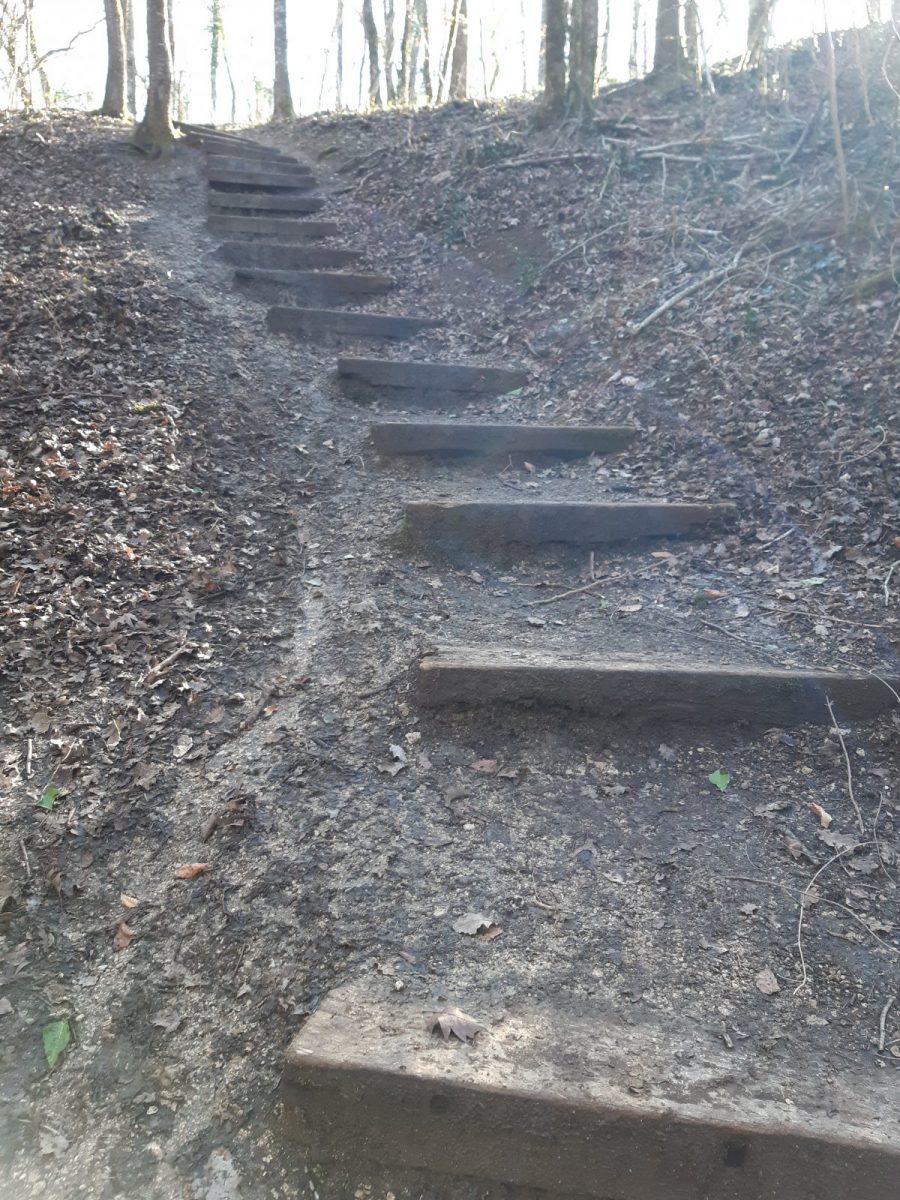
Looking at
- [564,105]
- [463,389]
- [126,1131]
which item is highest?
[564,105]

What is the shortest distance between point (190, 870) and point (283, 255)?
5.76 m

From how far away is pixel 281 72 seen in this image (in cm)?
1376

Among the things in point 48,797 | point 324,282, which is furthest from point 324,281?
point 48,797

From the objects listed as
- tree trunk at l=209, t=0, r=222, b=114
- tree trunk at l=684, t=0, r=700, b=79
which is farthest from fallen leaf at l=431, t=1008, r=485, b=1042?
tree trunk at l=209, t=0, r=222, b=114

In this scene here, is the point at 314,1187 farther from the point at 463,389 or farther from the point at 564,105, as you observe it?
the point at 564,105

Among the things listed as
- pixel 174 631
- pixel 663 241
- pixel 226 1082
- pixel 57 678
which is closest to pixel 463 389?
pixel 663 241

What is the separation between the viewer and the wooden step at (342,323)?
5.94 meters

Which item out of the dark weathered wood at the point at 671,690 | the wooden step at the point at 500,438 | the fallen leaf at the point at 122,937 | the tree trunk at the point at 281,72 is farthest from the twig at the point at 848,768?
the tree trunk at the point at 281,72

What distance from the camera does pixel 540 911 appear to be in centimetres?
227

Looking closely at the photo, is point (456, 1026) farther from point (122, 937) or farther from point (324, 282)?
point (324, 282)

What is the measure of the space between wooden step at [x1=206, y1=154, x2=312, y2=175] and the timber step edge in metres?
2.53

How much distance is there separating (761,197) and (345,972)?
582 cm

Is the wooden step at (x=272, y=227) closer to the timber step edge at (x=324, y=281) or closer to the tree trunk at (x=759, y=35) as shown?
the timber step edge at (x=324, y=281)

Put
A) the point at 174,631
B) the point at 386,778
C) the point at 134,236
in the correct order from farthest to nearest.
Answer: the point at 134,236
the point at 174,631
the point at 386,778
